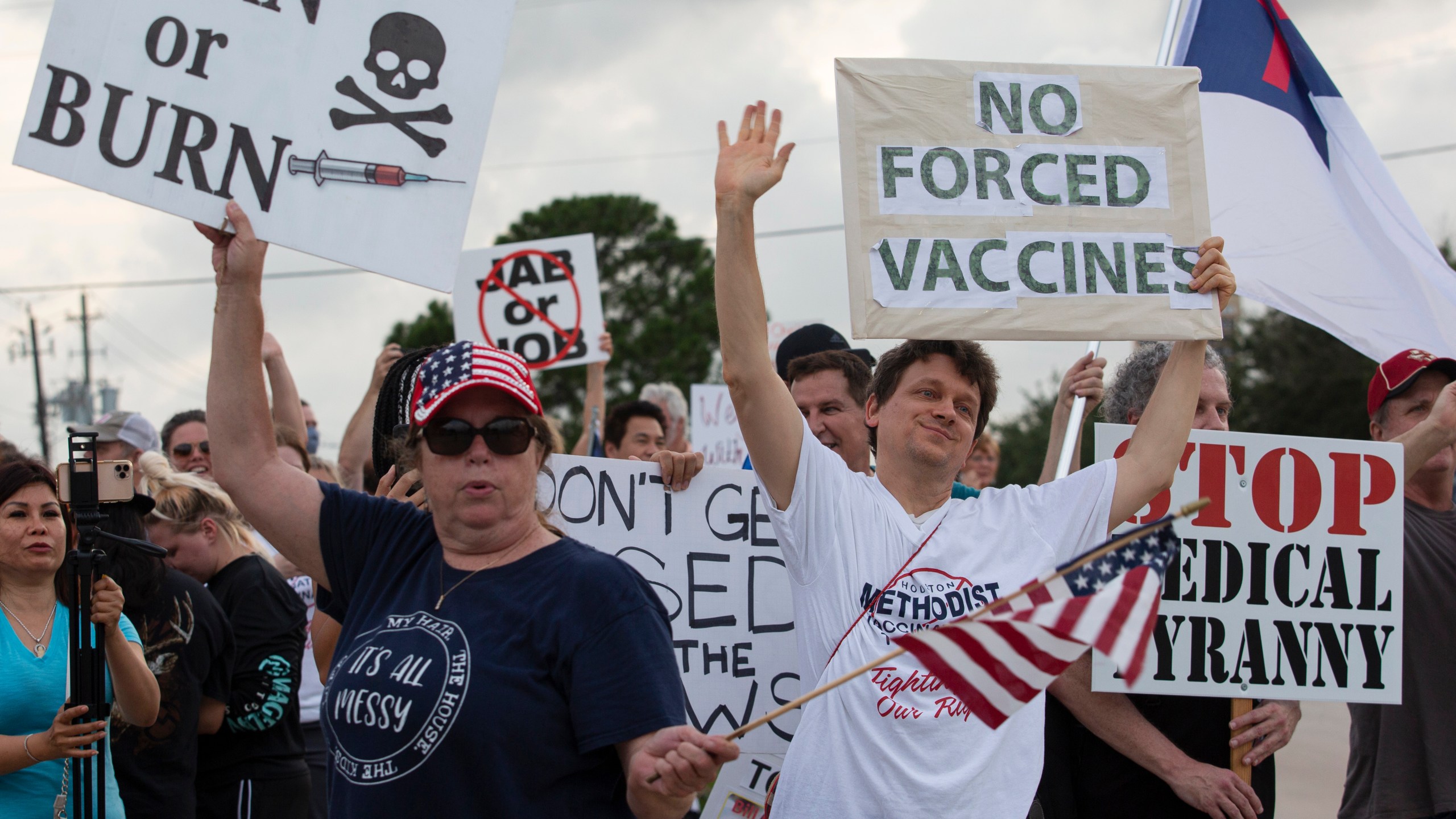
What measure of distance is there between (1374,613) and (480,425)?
8.94 feet

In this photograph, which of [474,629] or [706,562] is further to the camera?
[706,562]

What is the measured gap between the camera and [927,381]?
2959 mm

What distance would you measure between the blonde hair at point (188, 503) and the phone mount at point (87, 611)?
1062 millimetres

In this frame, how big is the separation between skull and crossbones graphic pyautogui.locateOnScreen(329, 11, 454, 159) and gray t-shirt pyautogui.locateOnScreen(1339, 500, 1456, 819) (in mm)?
3296

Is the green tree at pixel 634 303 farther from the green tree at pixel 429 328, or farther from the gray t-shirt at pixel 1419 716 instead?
the gray t-shirt at pixel 1419 716

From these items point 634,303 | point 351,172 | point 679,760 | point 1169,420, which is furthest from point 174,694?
point 634,303

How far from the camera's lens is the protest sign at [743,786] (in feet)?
10.9

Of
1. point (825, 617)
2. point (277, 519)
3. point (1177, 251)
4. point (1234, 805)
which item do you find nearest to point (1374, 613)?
point (1234, 805)

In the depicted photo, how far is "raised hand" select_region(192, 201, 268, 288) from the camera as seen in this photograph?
104 inches

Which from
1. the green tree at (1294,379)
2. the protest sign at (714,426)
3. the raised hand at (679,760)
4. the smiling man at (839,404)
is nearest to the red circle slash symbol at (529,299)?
the protest sign at (714,426)

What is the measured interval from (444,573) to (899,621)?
99cm

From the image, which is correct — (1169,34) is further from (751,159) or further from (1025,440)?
(1025,440)

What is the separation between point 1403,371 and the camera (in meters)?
4.02

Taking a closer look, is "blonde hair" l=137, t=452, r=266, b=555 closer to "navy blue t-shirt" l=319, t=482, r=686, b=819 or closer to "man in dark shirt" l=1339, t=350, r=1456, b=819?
"navy blue t-shirt" l=319, t=482, r=686, b=819
